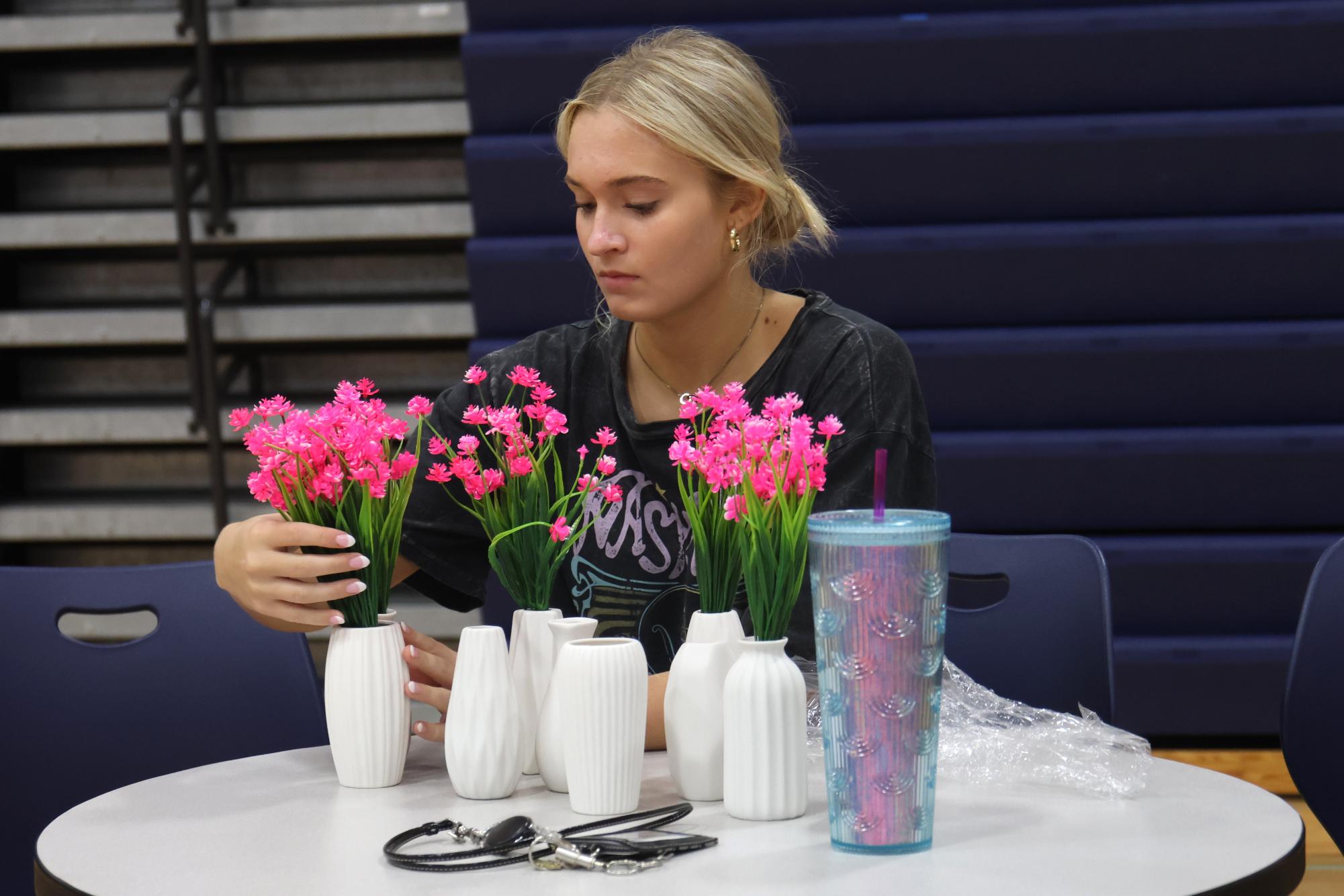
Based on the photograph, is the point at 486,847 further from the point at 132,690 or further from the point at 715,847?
the point at 132,690

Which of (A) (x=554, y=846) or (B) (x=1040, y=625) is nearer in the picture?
(A) (x=554, y=846)

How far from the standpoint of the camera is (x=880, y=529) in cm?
92

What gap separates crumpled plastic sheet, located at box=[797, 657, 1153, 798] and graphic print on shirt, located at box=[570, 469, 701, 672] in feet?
1.11

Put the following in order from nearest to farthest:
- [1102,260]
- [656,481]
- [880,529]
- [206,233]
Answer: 1. [880,529]
2. [656,481]
3. [1102,260]
4. [206,233]

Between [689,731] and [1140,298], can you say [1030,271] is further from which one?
[689,731]

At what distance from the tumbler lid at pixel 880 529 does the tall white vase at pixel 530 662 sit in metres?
0.28

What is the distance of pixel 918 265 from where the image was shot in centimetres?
321

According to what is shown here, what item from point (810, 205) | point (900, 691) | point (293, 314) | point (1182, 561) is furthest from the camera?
point (293, 314)

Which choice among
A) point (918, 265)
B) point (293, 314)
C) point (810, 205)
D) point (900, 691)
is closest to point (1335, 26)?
point (918, 265)

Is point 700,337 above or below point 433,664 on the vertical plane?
above

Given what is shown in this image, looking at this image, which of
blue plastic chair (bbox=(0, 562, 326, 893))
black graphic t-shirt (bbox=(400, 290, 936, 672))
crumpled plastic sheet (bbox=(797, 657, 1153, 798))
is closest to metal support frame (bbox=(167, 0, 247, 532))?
blue plastic chair (bbox=(0, 562, 326, 893))

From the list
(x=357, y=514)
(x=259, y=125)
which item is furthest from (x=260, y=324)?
(x=357, y=514)

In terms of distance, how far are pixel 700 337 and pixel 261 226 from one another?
91.6 inches

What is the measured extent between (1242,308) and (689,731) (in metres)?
2.48
